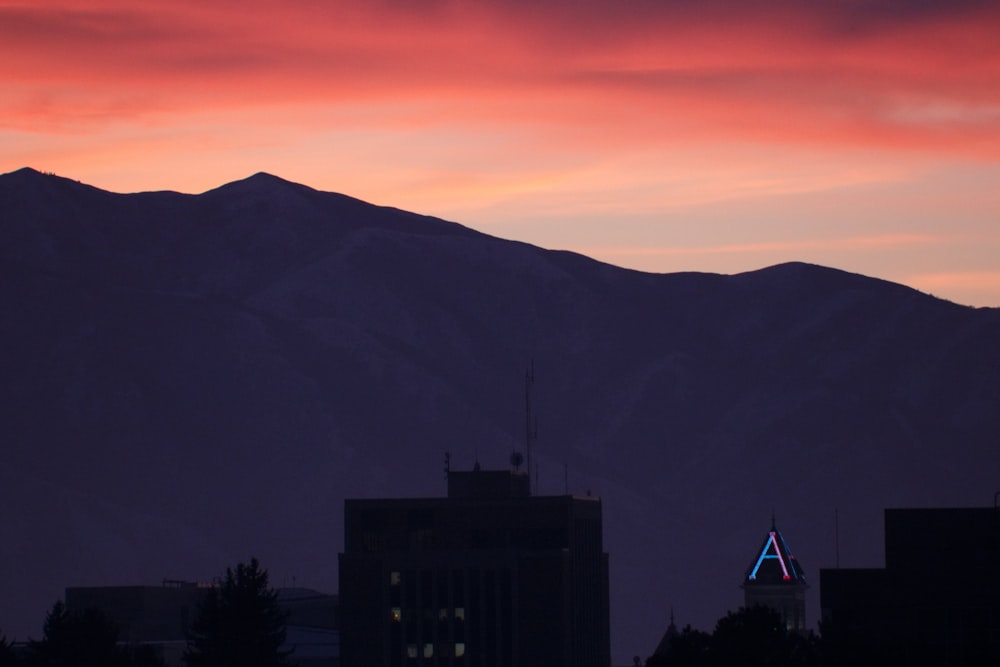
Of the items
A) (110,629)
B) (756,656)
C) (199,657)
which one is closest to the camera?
(756,656)

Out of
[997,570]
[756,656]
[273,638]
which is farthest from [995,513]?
[273,638]

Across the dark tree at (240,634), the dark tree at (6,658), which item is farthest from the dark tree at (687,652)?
the dark tree at (6,658)

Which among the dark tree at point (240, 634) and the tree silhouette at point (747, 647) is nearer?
the tree silhouette at point (747, 647)

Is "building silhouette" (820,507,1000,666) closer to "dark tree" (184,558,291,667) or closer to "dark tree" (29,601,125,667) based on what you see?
"dark tree" (184,558,291,667)

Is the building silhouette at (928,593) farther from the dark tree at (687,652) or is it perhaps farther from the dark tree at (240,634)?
the dark tree at (240,634)

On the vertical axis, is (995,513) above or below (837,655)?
above

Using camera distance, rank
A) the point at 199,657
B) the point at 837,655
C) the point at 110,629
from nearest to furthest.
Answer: the point at 837,655 → the point at 199,657 → the point at 110,629

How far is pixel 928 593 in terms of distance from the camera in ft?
489

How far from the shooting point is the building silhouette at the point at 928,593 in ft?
482

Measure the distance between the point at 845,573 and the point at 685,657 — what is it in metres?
11.8

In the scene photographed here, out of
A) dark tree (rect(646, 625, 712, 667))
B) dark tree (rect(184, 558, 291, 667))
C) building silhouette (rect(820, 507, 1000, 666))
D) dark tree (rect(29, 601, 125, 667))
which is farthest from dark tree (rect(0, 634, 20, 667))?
building silhouette (rect(820, 507, 1000, 666))

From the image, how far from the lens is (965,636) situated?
14788cm

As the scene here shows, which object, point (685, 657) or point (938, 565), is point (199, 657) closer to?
point (685, 657)

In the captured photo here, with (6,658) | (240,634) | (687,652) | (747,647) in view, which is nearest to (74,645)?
(6,658)
